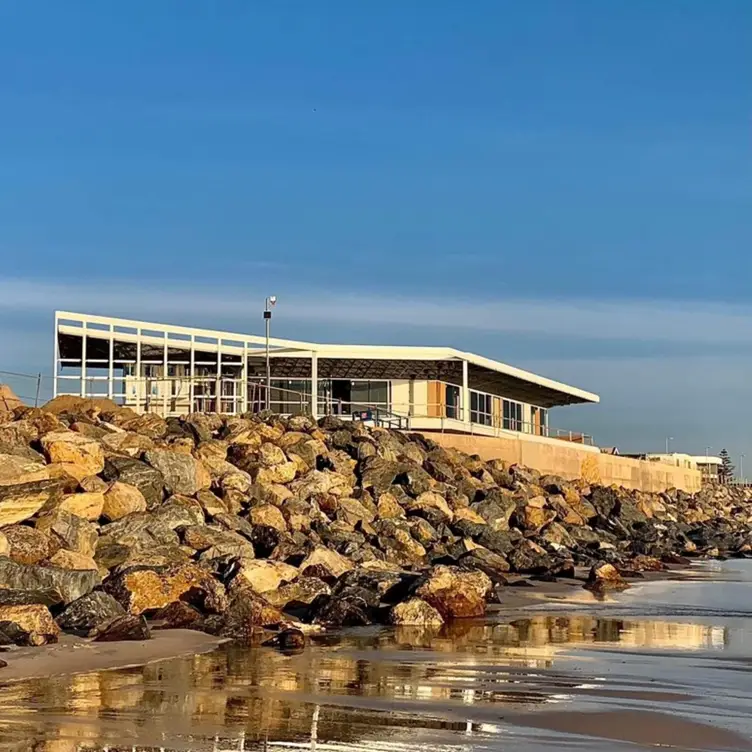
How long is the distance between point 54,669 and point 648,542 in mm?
26627

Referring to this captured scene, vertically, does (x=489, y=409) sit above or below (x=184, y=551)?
above

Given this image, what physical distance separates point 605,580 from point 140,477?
1023 cm

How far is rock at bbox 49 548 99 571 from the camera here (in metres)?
17.9

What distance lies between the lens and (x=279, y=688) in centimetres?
1220

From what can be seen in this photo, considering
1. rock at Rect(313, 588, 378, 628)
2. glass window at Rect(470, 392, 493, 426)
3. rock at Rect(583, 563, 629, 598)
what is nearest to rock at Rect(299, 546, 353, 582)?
rock at Rect(313, 588, 378, 628)

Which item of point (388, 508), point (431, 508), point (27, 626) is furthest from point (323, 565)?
point (431, 508)

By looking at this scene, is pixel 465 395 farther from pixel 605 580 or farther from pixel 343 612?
pixel 343 612

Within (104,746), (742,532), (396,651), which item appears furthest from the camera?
(742,532)

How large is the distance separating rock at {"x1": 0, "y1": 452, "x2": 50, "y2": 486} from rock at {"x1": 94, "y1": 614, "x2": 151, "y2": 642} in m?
5.79

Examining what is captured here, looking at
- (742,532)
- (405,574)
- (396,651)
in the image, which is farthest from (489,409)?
(396,651)

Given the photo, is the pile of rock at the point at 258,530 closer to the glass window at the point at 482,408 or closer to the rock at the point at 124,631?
the rock at the point at 124,631

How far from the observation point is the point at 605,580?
82.9ft

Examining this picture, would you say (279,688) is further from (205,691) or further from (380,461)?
(380,461)

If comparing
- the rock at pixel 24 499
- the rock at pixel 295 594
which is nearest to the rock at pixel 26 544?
the rock at pixel 24 499
